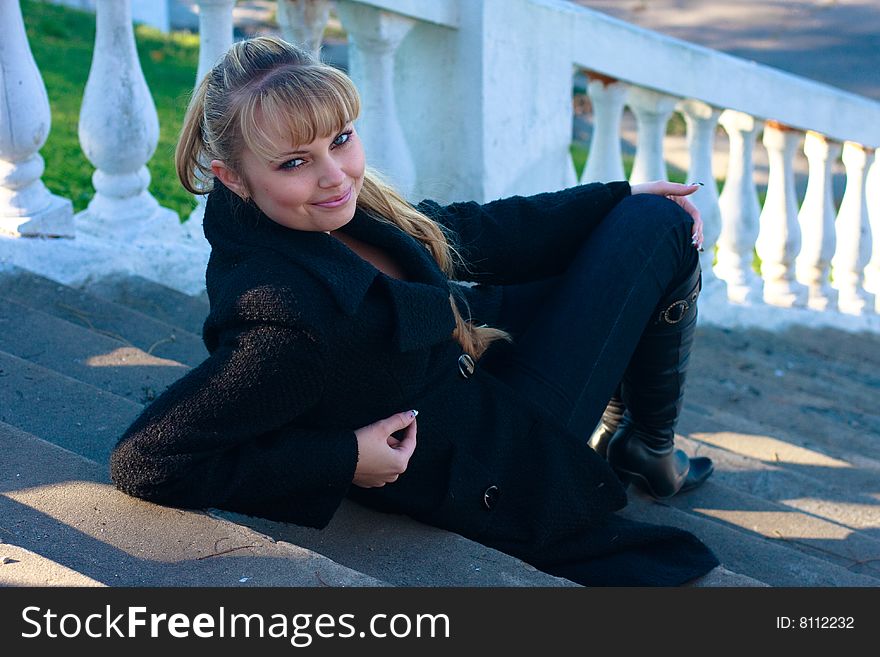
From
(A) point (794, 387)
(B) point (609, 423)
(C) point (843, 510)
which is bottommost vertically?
(A) point (794, 387)

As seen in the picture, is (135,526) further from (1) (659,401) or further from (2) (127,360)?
(1) (659,401)

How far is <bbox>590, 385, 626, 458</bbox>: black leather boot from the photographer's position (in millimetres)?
2783

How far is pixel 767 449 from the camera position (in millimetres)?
3154

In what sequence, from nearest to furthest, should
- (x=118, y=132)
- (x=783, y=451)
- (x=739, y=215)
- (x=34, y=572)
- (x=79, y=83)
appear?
(x=34, y=572), (x=118, y=132), (x=783, y=451), (x=739, y=215), (x=79, y=83)

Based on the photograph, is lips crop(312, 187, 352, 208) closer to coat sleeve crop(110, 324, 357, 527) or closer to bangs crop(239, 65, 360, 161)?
bangs crop(239, 65, 360, 161)

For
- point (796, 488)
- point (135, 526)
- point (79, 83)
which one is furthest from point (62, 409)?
point (79, 83)

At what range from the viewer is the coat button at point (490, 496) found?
6.95ft

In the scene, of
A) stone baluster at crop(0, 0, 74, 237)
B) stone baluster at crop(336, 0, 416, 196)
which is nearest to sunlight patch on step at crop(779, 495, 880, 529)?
stone baluster at crop(336, 0, 416, 196)

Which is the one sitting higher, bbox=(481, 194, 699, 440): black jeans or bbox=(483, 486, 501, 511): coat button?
bbox=(481, 194, 699, 440): black jeans

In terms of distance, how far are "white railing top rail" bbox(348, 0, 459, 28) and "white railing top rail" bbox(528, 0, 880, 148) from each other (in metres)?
0.30

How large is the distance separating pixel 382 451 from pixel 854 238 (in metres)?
3.24

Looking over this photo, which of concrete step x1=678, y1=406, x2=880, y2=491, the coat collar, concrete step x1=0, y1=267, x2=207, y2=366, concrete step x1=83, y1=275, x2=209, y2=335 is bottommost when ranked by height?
concrete step x1=678, y1=406, x2=880, y2=491

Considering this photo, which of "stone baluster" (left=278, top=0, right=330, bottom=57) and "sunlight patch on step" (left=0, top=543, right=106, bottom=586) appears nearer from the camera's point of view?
"sunlight patch on step" (left=0, top=543, right=106, bottom=586)

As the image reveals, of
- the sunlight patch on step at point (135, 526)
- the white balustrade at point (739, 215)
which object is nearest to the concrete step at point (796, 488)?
the white balustrade at point (739, 215)
